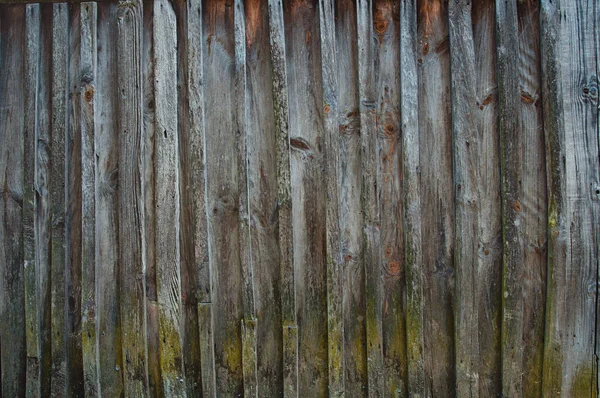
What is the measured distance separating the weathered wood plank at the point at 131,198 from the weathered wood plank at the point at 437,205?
1.70 meters

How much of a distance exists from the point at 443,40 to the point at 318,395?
2257 millimetres

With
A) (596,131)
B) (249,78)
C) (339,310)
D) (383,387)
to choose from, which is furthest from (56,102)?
(596,131)

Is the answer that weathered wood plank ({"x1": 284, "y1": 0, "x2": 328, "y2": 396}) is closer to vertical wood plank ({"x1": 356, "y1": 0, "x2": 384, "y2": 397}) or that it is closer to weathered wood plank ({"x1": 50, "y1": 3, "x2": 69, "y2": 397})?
vertical wood plank ({"x1": 356, "y1": 0, "x2": 384, "y2": 397})

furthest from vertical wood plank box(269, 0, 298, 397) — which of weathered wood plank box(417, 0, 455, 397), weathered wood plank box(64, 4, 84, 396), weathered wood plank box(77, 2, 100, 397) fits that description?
weathered wood plank box(64, 4, 84, 396)

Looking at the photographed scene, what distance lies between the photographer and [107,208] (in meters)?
3.14

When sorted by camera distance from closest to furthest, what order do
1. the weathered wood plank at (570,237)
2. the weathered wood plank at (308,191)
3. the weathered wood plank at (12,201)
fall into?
the weathered wood plank at (570,237) → the weathered wood plank at (308,191) → the weathered wood plank at (12,201)

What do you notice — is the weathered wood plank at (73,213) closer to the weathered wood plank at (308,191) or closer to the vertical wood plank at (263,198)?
the vertical wood plank at (263,198)

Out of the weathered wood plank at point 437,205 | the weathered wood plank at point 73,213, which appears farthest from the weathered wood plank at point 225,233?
the weathered wood plank at point 437,205

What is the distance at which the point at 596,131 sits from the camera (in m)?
2.96

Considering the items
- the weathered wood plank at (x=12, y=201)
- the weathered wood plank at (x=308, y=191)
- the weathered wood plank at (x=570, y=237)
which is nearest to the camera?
the weathered wood plank at (x=570, y=237)

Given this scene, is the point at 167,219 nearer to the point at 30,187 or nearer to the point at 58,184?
the point at 58,184

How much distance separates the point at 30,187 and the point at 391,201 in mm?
2218

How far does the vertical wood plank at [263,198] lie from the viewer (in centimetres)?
306

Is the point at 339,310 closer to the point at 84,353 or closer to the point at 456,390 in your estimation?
the point at 456,390
